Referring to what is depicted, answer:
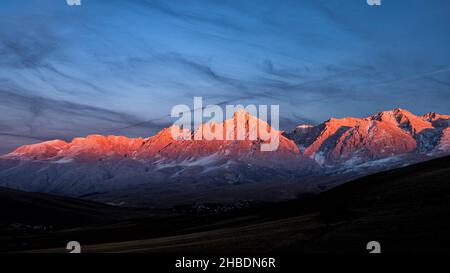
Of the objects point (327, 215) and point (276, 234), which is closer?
point (276, 234)

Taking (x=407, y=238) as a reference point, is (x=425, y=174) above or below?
above

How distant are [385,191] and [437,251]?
64.7 meters

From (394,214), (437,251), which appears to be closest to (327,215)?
(394,214)

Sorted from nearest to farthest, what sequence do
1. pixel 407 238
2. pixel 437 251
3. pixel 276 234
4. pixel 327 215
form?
pixel 437 251
pixel 407 238
pixel 276 234
pixel 327 215

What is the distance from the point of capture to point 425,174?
4626 inches
